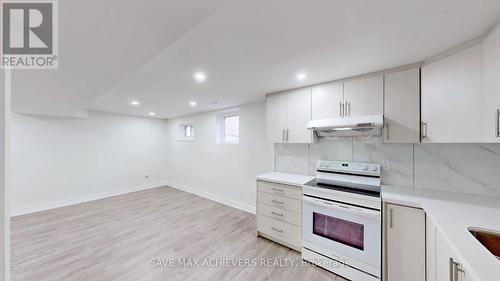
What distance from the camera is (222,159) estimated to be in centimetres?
441

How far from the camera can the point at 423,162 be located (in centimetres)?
Result: 204

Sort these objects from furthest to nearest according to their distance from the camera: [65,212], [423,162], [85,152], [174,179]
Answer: [174,179] < [85,152] < [65,212] < [423,162]

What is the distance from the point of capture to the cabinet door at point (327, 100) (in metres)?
2.31

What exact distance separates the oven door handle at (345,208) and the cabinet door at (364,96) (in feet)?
3.55

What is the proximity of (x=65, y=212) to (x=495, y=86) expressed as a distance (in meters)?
6.32

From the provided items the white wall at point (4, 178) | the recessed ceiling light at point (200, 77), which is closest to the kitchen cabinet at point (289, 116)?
the recessed ceiling light at point (200, 77)

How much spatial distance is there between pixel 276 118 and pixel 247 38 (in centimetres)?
162

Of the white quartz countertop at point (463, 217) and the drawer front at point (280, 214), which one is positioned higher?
the white quartz countertop at point (463, 217)

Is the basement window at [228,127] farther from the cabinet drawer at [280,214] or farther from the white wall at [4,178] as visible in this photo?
the white wall at [4,178]

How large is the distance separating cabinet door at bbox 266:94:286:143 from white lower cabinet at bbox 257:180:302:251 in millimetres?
757

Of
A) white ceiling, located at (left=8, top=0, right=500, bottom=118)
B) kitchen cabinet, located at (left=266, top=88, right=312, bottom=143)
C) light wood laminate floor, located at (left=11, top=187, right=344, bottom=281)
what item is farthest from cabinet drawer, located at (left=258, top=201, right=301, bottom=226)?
white ceiling, located at (left=8, top=0, right=500, bottom=118)

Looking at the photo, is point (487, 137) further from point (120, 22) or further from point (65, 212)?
point (65, 212)

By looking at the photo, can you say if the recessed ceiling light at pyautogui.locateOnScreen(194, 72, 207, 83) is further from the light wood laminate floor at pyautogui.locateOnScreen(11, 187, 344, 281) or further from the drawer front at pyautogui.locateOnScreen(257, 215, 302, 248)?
the light wood laminate floor at pyautogui.locateOnScreen(11, 187, 344, 281)

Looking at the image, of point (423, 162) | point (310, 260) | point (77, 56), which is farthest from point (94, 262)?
point (423, 162)
